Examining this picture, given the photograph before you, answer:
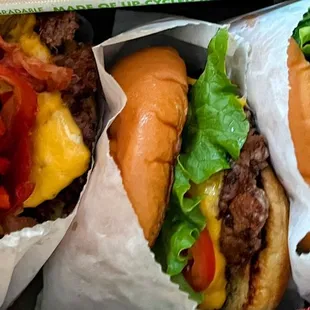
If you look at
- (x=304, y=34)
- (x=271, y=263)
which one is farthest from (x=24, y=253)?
(x=304, y=34)

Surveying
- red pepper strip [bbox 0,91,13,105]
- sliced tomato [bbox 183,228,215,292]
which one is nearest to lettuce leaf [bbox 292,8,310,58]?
sliced tomato [bbox 183,228,215,292]

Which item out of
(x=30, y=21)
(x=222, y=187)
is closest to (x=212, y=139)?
(x=222, y=187)

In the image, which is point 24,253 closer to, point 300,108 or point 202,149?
point 202,149

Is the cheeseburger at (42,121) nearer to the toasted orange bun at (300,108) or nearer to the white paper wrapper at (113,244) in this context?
the white paper wrapper at (113,244)

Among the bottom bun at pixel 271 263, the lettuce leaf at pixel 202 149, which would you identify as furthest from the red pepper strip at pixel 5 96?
the bottom bun at pixel 271 263

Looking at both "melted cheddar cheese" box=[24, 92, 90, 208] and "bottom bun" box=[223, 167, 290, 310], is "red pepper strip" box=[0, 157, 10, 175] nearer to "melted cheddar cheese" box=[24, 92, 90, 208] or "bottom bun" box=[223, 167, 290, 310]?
"melted cheddar cheese" box=[24, 92, 90, 208]

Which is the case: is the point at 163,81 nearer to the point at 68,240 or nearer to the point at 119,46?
the point at 119,46
